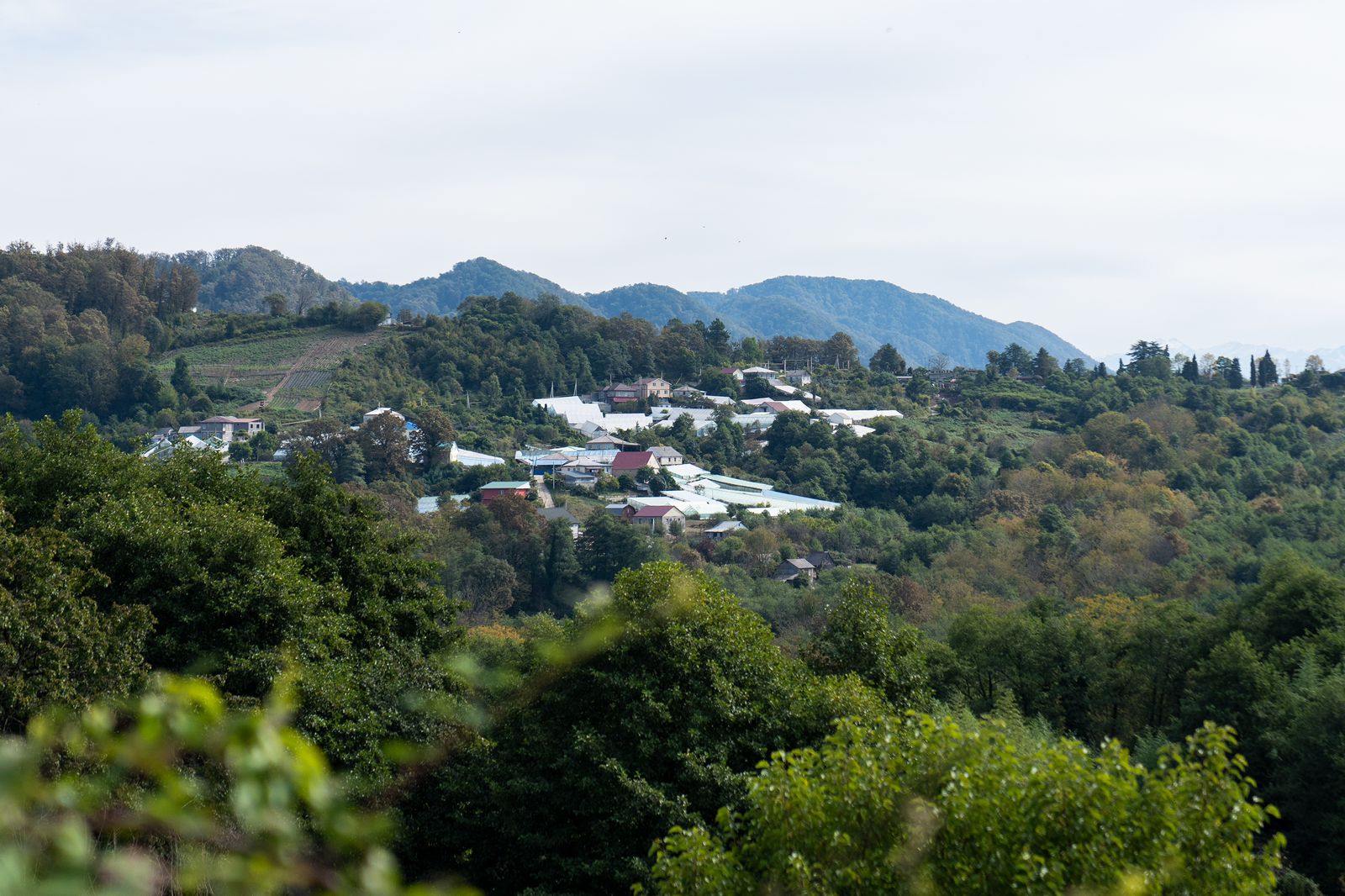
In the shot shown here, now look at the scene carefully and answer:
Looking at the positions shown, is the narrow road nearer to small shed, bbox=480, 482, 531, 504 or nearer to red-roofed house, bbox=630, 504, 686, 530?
small shed, bbox=480, 482, 531, 504

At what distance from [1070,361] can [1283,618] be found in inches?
Answer: 2041

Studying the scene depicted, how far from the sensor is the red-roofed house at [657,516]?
3688 cm

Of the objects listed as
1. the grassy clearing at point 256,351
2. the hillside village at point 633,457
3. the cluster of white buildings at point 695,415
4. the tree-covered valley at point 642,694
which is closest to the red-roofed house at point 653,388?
the hillside village at point 633,457

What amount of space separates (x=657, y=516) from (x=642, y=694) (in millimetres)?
27830

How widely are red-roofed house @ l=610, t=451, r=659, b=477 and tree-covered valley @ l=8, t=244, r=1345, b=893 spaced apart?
7.65 m

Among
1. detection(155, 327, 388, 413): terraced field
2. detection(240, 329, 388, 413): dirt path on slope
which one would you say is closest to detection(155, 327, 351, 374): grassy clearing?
detection(155, 327, 388, 413): terraced field

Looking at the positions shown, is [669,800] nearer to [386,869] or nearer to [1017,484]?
[386,869]

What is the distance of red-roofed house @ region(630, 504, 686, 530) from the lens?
1452 inches

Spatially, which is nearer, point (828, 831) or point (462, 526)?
point (828, 831)

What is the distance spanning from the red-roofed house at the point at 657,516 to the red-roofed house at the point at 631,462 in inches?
241

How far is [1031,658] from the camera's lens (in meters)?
15.4

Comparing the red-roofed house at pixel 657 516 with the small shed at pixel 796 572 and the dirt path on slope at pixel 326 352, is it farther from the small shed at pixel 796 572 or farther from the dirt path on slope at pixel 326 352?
the dirt path on slope at pixel 326 352

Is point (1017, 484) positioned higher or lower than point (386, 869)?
lower

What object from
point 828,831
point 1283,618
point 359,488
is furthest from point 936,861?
point 359,488
